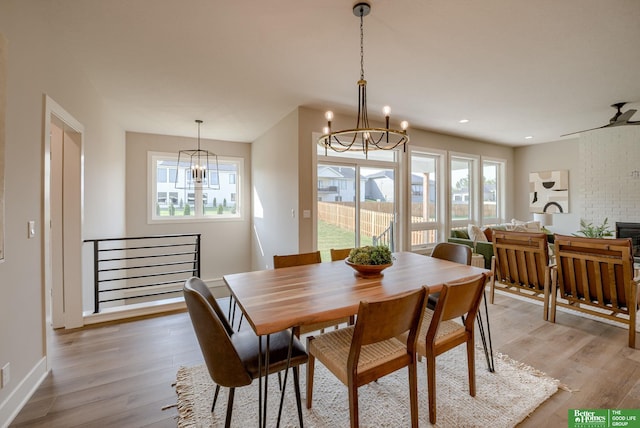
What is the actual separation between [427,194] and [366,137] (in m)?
3.55

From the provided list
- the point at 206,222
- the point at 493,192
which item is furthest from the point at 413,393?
the point at 493,192

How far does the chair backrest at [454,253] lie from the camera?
2.71 m

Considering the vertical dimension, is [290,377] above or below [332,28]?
below

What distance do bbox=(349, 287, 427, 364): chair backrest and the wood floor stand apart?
103 centimetres

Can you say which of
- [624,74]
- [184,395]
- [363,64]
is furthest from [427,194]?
[184,395]

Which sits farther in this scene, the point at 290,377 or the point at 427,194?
the point at 427,194

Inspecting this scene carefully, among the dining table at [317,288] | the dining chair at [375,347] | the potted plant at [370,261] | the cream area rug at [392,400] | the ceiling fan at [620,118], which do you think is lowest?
the cream area rug at [392,400]

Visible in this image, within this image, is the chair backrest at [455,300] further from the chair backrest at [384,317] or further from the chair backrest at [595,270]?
the chair backrest at [595,270]

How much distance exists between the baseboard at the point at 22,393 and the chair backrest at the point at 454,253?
3.40 meters

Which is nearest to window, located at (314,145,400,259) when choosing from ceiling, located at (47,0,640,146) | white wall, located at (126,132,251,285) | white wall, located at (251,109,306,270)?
white wall, located at (251,109,306,270)

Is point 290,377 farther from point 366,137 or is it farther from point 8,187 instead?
point 8,187

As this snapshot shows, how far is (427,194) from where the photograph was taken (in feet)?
18.5

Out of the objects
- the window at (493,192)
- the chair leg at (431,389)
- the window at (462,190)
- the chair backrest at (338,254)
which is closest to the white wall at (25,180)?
the chair backrest at (338,254)

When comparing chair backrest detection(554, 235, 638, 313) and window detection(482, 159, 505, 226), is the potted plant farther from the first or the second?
window detection(482, 159, 505, 226)
